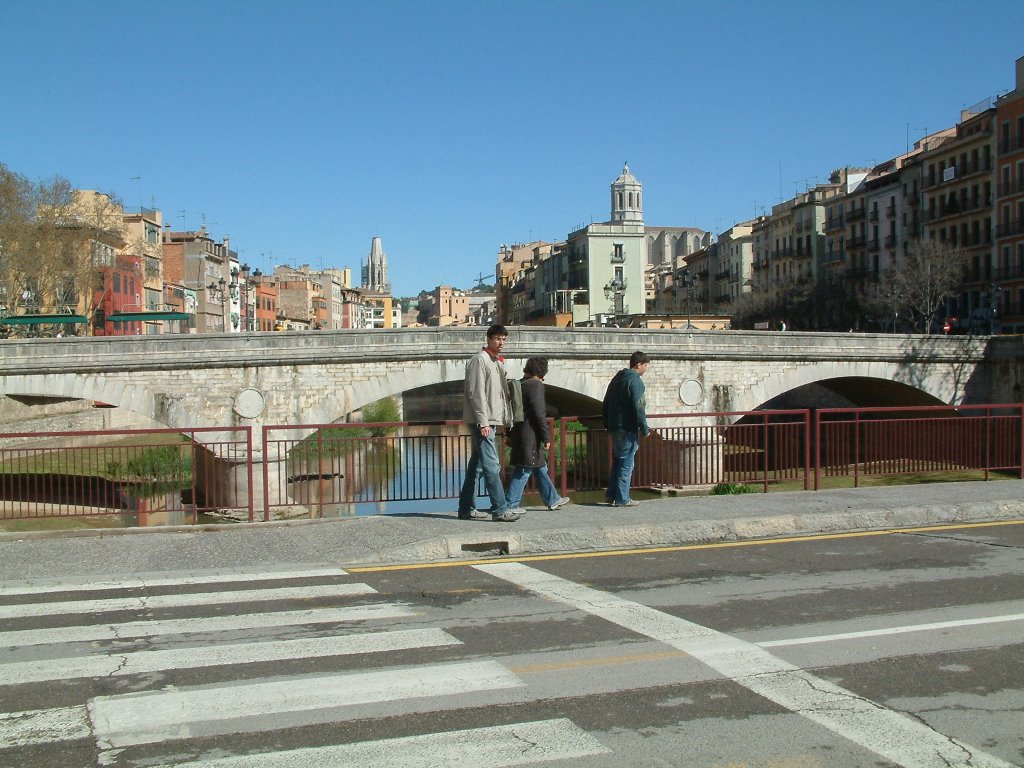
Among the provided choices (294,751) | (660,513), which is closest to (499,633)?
(294,751)

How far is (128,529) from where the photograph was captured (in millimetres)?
11250

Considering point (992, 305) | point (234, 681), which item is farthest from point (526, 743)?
point (992, 305)

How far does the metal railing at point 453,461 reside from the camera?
13.8 metres

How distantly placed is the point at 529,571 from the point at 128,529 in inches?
187

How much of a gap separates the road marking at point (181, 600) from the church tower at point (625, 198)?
139243 mm

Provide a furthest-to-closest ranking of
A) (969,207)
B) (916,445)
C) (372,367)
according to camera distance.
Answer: (969,207) → (372,367) → (916,445)

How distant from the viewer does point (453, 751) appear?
4590 millimetres

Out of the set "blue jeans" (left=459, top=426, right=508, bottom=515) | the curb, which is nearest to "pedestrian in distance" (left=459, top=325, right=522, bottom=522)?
"blue jeans" (left=459, top=426, right=508, bottom=515)

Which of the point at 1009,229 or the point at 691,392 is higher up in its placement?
the point at 1009,229

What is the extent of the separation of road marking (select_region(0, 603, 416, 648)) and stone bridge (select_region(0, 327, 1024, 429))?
998 inches

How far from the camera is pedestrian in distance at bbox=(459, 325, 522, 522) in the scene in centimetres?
1081

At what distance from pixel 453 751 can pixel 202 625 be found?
2.90m

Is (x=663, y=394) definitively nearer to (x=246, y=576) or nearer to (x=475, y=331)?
(x=475, y=331)

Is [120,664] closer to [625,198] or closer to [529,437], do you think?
[529,437]
